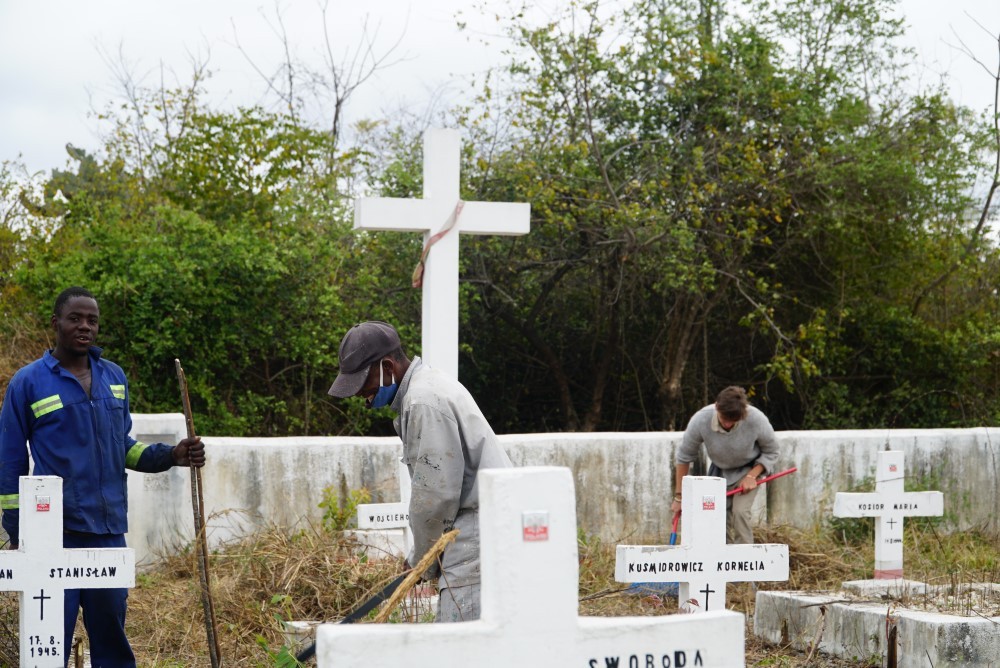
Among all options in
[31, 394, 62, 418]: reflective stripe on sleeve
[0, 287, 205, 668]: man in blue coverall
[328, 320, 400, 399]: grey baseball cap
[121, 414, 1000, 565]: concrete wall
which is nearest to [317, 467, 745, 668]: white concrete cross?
[328, 320, 400, 399]: grey baseball cap

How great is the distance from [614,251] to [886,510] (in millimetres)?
4795

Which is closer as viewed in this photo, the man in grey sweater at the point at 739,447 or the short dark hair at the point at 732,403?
the short dark hair at the point at 732,403

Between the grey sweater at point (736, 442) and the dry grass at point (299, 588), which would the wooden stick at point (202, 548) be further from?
the grey sweater at point (736, 442)

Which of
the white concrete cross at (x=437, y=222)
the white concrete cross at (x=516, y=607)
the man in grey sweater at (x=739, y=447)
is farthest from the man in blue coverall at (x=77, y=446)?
the man in grey sweater at (x=739, y=447)

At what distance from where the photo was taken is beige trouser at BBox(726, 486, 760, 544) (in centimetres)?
753

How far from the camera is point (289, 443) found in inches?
319

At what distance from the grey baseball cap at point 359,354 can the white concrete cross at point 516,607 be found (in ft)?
5.02

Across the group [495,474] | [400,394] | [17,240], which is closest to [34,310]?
[17,240]

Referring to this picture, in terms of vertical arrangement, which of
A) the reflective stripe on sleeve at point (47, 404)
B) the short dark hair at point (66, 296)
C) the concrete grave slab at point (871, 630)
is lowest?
the concrete grave slab at point (871, 630)

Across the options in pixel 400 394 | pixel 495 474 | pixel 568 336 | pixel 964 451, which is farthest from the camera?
pixel 568 336

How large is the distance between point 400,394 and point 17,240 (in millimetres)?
9110

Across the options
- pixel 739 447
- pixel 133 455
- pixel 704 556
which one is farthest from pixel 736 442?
pixel 133 455

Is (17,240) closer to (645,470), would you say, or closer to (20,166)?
(20,166)

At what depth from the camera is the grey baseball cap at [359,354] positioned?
Result: 3.94m
